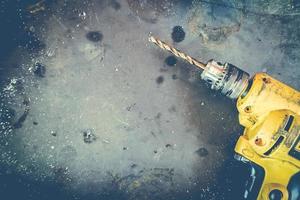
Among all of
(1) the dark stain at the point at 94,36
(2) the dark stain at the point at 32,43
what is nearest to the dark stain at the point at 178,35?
(1) the dark stain at the point at 94,36

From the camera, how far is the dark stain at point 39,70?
167 inches

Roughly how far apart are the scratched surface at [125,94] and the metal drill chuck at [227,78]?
0.83m

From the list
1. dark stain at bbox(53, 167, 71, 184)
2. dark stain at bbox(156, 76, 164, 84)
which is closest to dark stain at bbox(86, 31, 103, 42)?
dark stain at bbox(156, 76, 164, 84)

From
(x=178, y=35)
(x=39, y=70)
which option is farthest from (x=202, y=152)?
(x=39, y=70)

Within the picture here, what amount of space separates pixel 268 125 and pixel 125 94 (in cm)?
178

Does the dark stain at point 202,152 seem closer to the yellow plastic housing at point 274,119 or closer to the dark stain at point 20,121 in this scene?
the yellow plastic housing at point 274,119

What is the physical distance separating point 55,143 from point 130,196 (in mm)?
1143

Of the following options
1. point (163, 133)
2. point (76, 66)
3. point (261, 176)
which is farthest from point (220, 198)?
point (76, 66)

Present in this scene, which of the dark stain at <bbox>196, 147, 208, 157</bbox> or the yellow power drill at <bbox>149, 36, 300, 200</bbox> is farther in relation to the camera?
the dark stain at <bbox>196, 147, 208, 157</bbox>

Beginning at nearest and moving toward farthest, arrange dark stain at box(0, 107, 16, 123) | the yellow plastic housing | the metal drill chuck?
the yellow plastic housing < the metal drill chuck < dark stain at box(0, 107, 16, 123)

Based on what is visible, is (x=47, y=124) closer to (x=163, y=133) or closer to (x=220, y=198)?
(x=163, y=133)

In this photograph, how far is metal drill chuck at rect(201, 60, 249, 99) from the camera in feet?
11.1

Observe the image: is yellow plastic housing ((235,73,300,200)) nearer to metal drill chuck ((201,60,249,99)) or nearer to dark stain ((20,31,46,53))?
metal drill chuck ((201,60,249,99))

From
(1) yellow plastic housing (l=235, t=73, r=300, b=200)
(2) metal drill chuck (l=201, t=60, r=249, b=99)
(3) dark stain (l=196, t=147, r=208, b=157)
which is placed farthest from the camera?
(3) dark stain (l=196, t=147, r=208, b=157)
